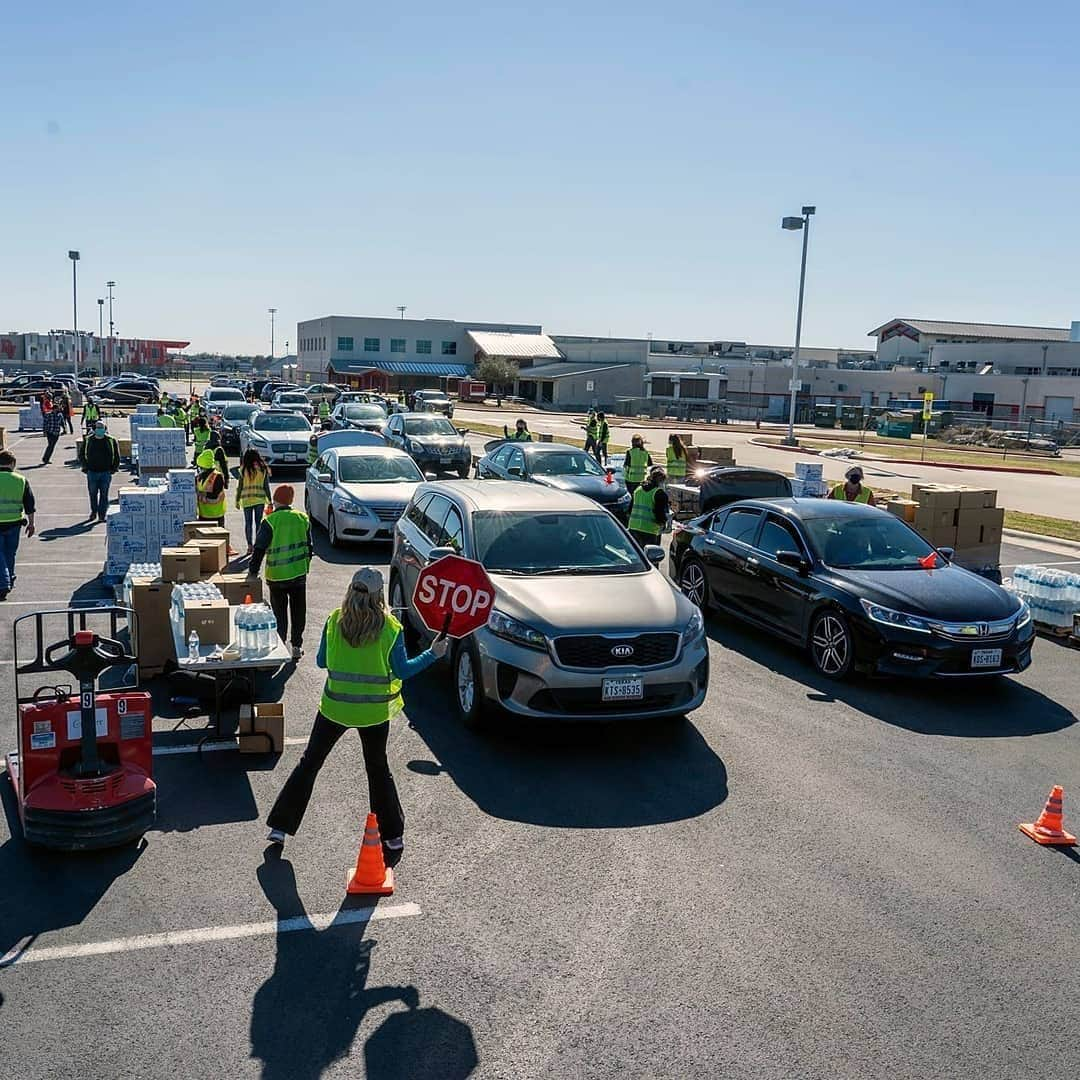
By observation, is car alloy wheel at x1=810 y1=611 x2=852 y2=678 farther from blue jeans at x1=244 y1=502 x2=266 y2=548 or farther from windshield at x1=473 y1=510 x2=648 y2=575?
blue jeans at x1=244 y1=502 x2=266 y2=548

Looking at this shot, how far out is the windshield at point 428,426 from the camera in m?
29.9

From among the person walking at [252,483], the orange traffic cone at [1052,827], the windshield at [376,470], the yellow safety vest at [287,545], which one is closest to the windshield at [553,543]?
the yellow safety vest at [287,545]

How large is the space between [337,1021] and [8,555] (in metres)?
10.5

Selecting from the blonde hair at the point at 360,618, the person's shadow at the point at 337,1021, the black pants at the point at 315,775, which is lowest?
the person's shadow at the point at 337,1021

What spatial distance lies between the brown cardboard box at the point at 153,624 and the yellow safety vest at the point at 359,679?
3809 mm

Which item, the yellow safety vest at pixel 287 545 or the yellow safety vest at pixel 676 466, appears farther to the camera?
the yellow safety vest at pixel 676 466

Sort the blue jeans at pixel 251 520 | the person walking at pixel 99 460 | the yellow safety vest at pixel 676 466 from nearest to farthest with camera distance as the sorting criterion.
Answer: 1. the blue jeans at pixel 251 520
2. the person walking at pixel 99 460
3. the yellow safety vest at pixel 676 466

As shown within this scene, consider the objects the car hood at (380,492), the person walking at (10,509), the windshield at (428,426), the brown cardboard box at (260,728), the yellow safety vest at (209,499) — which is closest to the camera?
the brown cardboard box at (260,728)

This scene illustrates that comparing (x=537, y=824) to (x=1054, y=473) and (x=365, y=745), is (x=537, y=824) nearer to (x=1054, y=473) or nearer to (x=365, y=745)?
(x=365, y=745)

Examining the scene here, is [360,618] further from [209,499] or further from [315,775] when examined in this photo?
[209,499]

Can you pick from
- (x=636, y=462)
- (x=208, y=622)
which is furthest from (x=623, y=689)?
(x=636, y=462)

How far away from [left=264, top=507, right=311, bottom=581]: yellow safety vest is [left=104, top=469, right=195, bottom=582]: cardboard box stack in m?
3.84

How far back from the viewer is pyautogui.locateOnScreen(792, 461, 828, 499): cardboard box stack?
20875 mm

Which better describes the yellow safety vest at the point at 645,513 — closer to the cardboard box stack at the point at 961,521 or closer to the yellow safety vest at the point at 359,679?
the cardboard box stack at the point at 961,521
